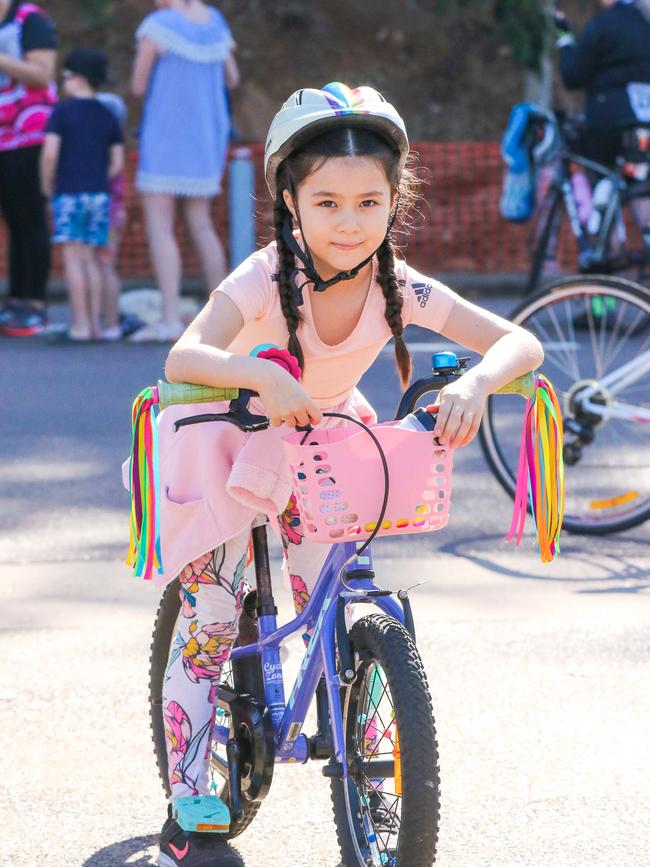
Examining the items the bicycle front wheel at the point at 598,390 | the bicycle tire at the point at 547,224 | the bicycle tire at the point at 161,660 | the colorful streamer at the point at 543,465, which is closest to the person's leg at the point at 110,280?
the bicycle tire at the point at 547,224

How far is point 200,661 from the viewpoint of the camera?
3.26m

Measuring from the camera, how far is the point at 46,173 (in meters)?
9.56

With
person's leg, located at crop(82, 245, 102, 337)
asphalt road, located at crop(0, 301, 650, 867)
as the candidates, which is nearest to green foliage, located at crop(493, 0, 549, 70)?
person's leg, located at crop(82, 245, 102, 337)

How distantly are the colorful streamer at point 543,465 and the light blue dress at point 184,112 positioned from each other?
7.00 metres

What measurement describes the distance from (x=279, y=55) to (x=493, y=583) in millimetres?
16818

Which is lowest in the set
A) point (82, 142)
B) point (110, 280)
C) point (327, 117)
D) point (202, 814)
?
point (110, 280)

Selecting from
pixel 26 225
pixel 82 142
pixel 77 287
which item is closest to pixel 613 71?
pixel 82 142

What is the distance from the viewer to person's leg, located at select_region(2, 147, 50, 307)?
1018 centimetres

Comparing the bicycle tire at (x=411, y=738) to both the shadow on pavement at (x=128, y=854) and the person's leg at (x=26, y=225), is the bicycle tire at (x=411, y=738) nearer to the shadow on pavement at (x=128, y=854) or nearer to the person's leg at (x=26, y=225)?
the shadow on pavement at (x=128, y=854)

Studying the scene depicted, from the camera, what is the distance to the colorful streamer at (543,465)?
3072 mm

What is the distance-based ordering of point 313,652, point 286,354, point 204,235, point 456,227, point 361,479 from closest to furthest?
Answer: point 361,479
point 286,354
point 313,652
point 204,235
point 456,227

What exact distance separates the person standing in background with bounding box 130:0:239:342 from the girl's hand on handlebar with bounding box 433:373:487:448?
23.2 feet

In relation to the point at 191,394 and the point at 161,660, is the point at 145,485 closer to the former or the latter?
the point at 191,394

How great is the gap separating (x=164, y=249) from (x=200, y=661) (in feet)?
22.1
